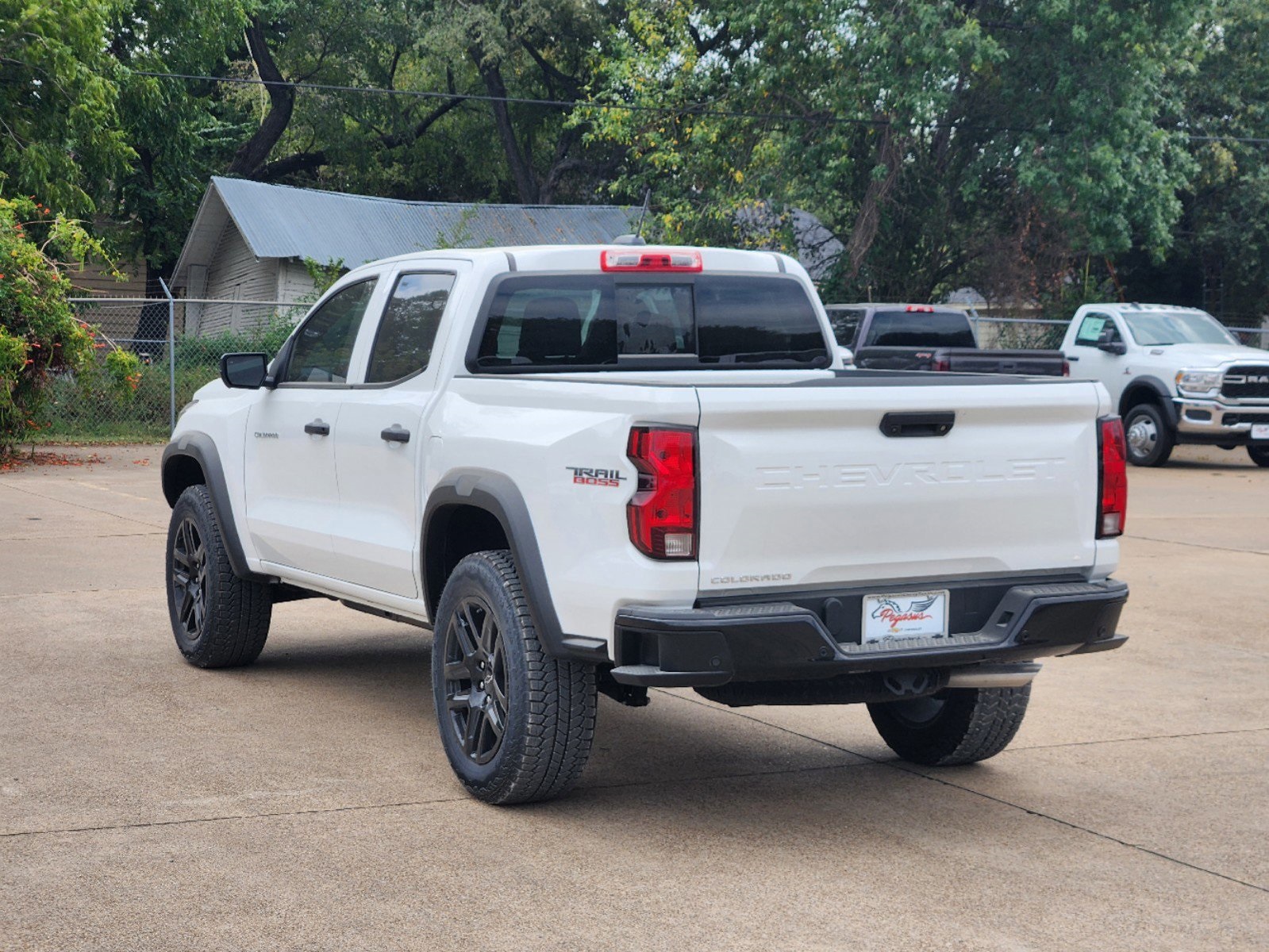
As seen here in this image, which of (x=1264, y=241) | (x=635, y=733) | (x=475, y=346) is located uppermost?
(x=1264, y=241)

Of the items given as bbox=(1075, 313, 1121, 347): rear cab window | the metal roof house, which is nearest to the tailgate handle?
bbox=(1075, 313, 1121, 347): rear cab window

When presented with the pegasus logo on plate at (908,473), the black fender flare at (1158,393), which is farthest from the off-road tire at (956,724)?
the black fender flare at (1158,393)

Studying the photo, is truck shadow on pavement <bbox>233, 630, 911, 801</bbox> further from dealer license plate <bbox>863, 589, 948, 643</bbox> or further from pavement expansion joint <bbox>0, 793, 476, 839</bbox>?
dealer license plate <bbox>863, 589, 948, 643</bbox>

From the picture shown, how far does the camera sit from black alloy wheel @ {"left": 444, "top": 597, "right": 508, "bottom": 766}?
17.6 ft

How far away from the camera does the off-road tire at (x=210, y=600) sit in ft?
24.6

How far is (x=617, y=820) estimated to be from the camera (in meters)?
5.29

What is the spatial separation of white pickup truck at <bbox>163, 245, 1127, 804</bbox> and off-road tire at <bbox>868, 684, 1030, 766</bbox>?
0.01 m

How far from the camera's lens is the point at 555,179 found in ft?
147

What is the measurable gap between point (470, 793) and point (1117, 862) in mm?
2118

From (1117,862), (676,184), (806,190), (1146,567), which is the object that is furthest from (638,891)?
(676,184)

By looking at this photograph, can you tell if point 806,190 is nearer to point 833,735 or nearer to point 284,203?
point 284,203

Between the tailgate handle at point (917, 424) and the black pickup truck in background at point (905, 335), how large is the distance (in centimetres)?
1328

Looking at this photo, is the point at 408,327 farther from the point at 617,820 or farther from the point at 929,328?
the point at 929,328

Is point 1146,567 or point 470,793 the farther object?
point 1146,567
